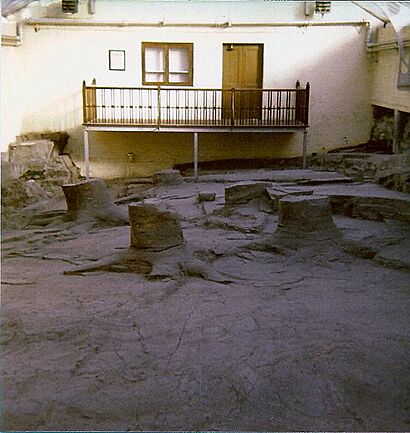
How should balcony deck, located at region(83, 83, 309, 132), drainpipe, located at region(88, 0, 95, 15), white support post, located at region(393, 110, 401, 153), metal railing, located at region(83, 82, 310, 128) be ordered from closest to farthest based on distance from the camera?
1. white support post, located at region(393, 110, 401, 153)
2. balcony deck, located at region(83, 83, 309, 132)
3. metal railing, located at region(83, 82, 310, 128)
4. drainpipe, located at region(88, 0, 95, 15)

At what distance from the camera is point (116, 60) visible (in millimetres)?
17562

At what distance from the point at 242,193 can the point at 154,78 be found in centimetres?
710

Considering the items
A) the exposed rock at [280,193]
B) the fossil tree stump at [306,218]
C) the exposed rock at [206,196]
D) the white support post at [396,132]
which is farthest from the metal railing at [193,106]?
the fossil tree stump at [306,218]

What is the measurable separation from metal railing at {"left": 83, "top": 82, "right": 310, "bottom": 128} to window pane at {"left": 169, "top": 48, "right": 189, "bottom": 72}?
25.9 inches

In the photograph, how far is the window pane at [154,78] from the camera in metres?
17.7

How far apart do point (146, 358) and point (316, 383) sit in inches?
61.2

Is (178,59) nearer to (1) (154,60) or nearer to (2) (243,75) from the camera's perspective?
(1) (154,60)

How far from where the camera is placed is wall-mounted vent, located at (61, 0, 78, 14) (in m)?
17.1

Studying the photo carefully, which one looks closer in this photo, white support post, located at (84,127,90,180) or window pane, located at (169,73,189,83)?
white support post, located at (84,127,90,180)

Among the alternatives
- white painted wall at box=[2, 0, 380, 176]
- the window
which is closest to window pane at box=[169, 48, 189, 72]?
the window

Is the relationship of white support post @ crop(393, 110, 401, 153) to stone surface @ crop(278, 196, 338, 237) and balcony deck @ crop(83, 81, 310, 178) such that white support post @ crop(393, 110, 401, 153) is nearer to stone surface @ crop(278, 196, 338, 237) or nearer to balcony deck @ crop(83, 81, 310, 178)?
balcony deck @ crop(83, 81, 310, 178)

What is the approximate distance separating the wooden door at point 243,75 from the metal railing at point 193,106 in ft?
0.09

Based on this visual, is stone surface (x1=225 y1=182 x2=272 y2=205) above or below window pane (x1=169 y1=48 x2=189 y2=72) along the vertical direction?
below

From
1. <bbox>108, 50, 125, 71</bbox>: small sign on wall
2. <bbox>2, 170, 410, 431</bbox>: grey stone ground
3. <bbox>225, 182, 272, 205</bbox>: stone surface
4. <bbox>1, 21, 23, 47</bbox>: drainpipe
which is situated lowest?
<bbox>2, 170, 410, 431</bbox>: grey stone ground
